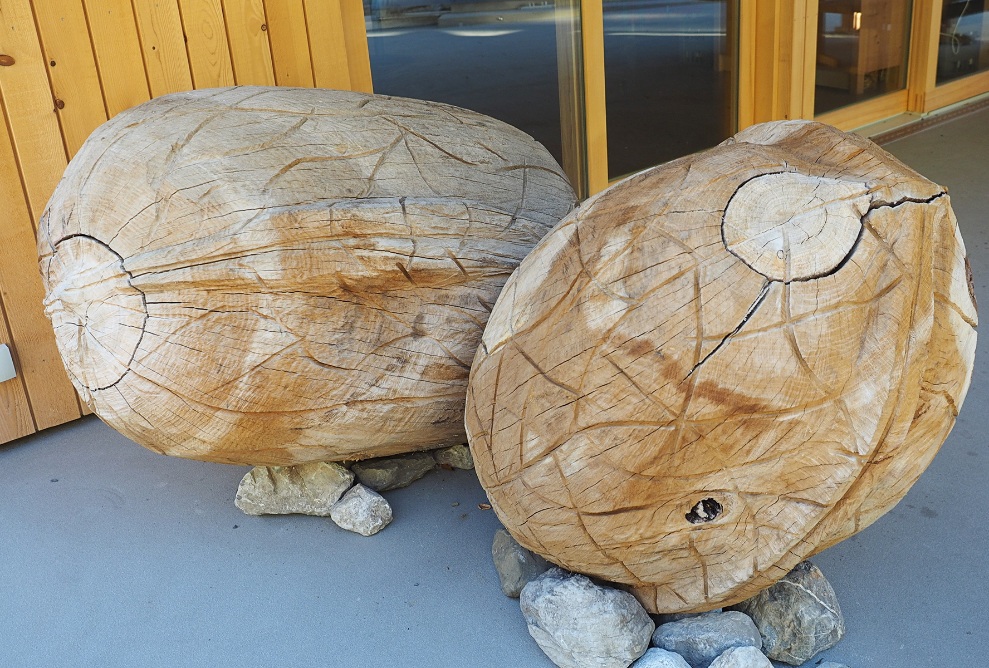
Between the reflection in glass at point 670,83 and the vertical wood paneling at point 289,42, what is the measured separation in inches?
69.7

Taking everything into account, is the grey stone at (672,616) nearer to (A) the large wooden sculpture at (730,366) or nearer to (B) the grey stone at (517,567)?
(A) the large wooden sculpture at (730,366)

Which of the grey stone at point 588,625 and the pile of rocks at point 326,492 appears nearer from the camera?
the grey stone at point 588,625

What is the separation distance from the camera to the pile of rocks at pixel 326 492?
233cm

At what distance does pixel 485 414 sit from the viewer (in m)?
1.86

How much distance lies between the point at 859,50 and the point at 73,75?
14.1 ft

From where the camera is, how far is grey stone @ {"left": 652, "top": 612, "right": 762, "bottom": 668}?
5.94 ft

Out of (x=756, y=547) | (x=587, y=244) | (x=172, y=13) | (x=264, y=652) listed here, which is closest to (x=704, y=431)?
(x=756, y=547)

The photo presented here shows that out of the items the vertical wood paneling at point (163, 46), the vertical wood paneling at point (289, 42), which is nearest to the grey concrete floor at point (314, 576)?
the vertical wood paneling at point (163, 46)

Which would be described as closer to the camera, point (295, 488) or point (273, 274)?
point (273, 274)

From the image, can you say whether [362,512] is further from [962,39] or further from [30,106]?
[962,39]

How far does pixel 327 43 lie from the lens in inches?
117

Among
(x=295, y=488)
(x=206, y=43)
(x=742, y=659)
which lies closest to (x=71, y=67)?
(x=206, y=43)

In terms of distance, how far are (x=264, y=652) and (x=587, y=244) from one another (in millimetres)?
1067

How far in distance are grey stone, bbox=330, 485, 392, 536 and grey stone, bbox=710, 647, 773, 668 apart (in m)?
0.91
